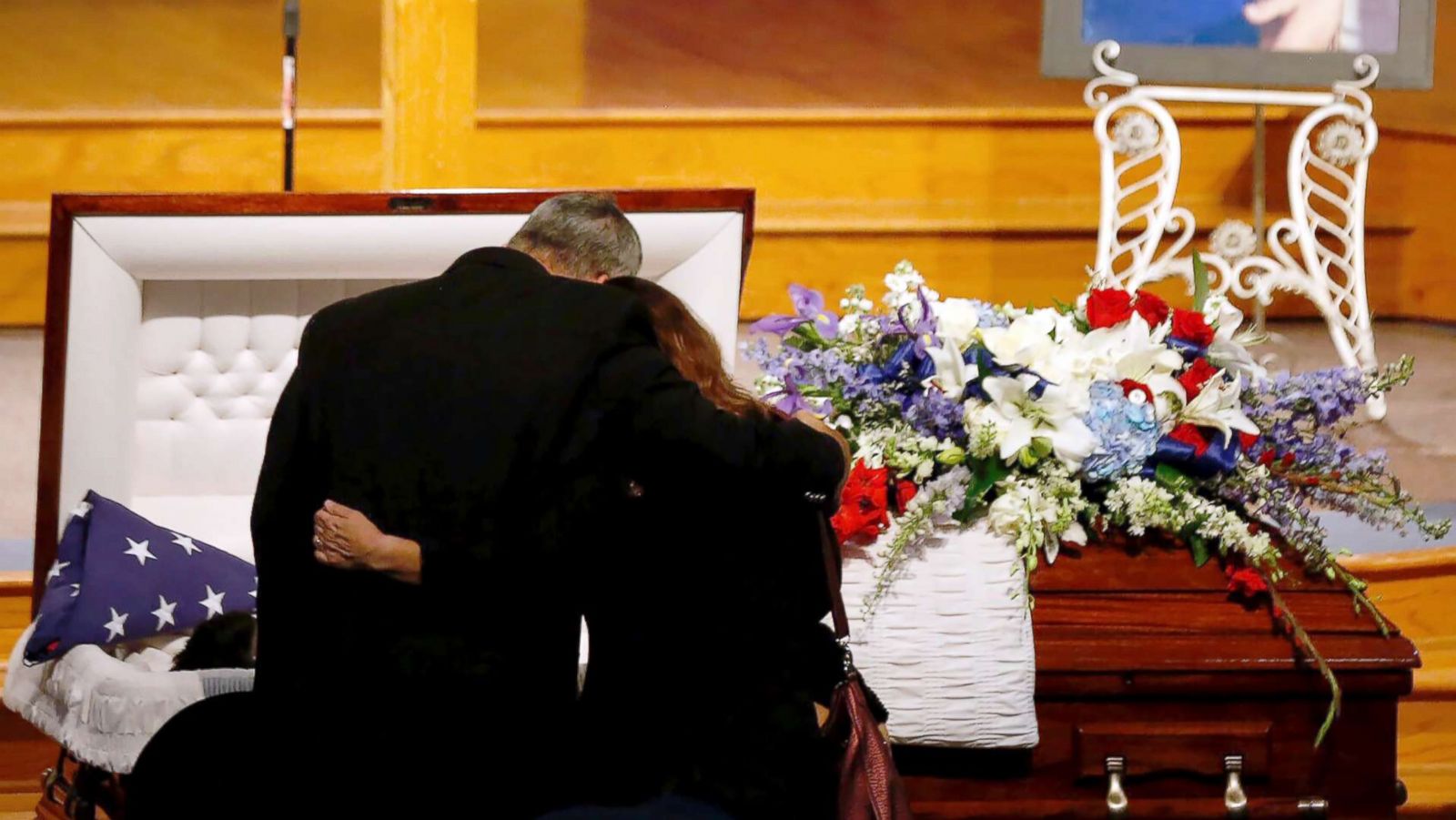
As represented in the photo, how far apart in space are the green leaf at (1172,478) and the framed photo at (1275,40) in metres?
2.19

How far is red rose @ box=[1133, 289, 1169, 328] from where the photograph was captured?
2357 mm

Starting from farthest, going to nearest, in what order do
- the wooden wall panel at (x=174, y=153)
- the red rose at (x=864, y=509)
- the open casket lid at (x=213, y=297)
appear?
the wooden wall panel at (x=174, y=153) → the open casket lid at (x=213, y=297) → the red rose at (x=864, y=509)

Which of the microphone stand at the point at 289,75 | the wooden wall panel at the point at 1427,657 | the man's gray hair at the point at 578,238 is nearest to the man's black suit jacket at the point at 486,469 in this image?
the man's gray hair at the point at 578,238

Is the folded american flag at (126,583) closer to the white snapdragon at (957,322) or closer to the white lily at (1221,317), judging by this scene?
the white snapdragon at (957,322)

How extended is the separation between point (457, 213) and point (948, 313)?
2.67 feet

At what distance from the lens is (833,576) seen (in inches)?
74.5

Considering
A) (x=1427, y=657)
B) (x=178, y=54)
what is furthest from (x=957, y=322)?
(x=178, y=54)

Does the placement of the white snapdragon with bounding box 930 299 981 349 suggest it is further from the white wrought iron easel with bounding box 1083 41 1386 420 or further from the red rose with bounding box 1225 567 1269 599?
the white wrought iron easel with bounding box 1083 41 1386 420

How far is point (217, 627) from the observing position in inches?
96.7

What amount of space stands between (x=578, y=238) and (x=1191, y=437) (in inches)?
32.4

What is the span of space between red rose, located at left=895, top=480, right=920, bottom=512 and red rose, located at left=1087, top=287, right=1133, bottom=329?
1.08 ft

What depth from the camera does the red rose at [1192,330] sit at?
2344 mm

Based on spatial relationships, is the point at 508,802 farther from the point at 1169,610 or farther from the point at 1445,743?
the point at 1445,743

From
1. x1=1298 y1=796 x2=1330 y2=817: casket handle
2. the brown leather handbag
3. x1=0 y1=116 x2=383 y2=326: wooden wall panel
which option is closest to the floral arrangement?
x1=1298 y1=796 x2=1330 y2=817: casket handle
